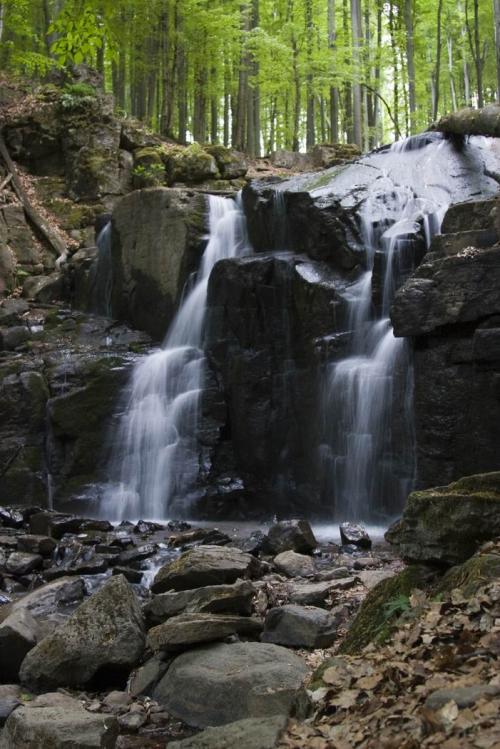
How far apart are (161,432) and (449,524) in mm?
8643

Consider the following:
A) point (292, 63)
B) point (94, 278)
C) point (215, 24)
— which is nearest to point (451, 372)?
point (94, 278)

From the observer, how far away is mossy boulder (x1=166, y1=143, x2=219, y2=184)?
64.6 ft

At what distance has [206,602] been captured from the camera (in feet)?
18.3

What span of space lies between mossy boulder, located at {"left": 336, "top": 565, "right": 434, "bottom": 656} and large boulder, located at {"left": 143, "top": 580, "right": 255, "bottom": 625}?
1344mm

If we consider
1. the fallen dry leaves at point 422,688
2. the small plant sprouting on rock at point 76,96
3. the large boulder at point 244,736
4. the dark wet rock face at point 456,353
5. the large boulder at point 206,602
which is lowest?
the large boulder at point 206,602

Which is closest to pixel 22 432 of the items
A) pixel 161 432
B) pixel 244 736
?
pixel 161 432

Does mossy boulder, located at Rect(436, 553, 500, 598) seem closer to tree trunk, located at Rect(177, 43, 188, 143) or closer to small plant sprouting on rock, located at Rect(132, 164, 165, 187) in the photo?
small plant sprouting on rock, located at Rect(132, 164, 165, 187)

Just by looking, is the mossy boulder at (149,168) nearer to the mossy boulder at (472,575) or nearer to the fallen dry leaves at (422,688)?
the mossy boulder at (472,575)

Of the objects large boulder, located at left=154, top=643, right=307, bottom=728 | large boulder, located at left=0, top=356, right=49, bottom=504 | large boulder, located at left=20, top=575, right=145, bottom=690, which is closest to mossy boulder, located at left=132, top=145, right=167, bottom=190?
large boulder, located at left=0, top=356, right=49, bottom=504

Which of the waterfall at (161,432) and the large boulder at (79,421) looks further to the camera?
the large boulder at (79,421)

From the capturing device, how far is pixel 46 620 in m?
6.38

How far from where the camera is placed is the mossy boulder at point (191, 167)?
776 inches

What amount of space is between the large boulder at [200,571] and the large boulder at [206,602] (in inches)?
20.1

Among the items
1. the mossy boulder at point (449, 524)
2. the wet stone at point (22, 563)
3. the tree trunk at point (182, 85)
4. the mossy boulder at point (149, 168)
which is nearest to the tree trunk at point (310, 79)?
the tree trunk at point (182, 85)
